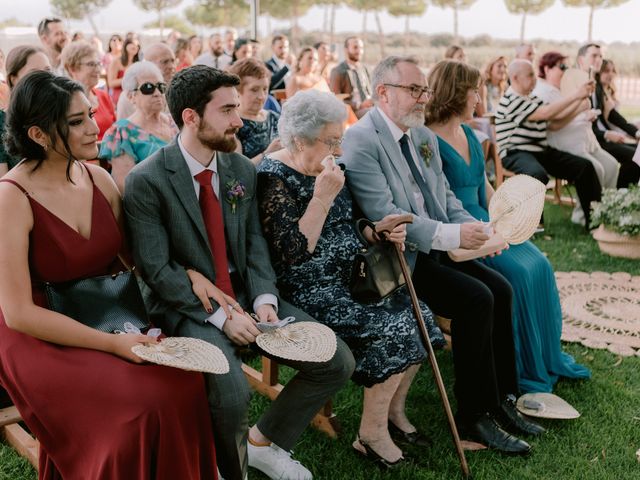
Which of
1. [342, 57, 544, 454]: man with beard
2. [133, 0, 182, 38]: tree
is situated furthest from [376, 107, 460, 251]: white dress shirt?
[133, 0, 182, 38]: tree

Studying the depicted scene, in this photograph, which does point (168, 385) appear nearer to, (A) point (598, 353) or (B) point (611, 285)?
(A) point (598, 353)

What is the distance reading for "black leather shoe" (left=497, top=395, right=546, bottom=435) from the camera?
10.2 feet

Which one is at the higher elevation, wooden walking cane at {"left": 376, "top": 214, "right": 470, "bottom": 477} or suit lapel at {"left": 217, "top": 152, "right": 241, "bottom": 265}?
suit lapel at {"left": 217, "top": 152, "right": 241, "bottom": 265}

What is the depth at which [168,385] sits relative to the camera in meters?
2.14

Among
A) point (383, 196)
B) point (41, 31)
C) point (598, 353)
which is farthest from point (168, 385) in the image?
point (41, 31)

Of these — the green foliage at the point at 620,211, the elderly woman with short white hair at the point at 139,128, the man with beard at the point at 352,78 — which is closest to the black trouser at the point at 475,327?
the elderly woman with short white hair at the point at 139,128

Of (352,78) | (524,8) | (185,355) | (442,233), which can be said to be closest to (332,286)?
(442,233)

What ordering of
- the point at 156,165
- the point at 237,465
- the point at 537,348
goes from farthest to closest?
1. the point at 537,348
2. the point at 156,165
3. the point at 237,465

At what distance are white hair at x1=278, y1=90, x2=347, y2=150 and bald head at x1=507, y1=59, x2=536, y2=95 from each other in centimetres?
403

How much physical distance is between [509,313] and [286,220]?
4.06 ft

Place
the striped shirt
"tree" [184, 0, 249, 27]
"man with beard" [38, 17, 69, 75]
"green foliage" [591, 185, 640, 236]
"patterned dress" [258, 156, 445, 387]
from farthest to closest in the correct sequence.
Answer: "tree" [184, 0, 249, 27]
"man with beard" [38, 17, 69, 75]
the striped shirt
"green foliage" [591, 185, 640, 236]
"patterned dress" [258, 156, 445, 387]

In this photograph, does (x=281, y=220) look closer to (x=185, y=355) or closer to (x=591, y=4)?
(x=185, y=355)

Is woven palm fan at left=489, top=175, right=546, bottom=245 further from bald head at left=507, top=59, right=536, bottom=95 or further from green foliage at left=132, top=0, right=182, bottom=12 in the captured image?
green foliage at left=132, top=0, right=182, bottom=12

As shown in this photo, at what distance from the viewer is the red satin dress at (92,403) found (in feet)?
6.73
